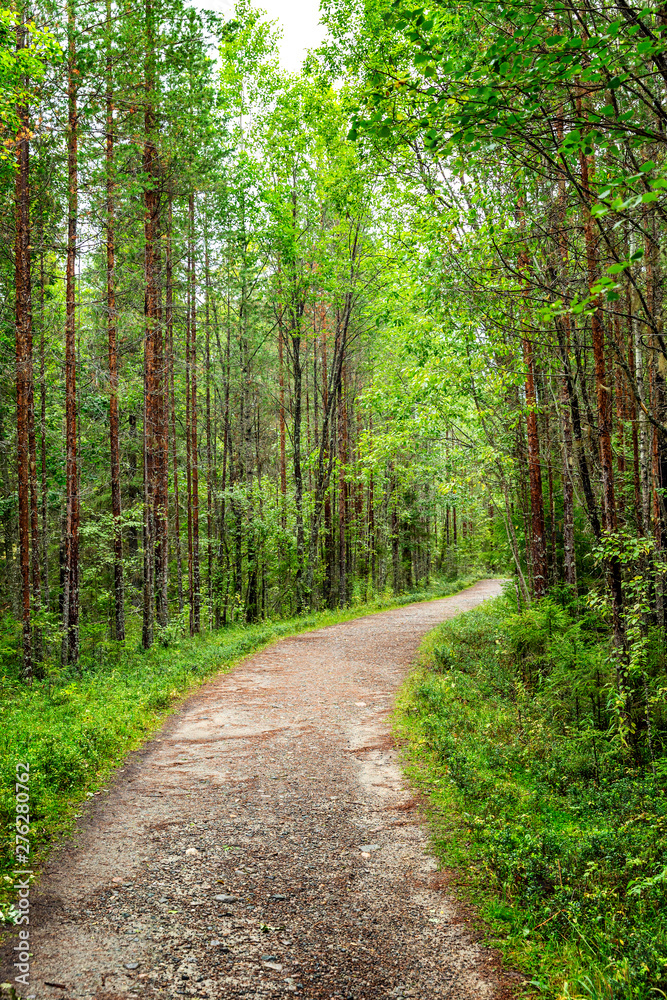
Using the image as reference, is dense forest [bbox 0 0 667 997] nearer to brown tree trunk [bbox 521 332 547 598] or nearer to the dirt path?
brown tree trunk [bbox 521 332 547 598]

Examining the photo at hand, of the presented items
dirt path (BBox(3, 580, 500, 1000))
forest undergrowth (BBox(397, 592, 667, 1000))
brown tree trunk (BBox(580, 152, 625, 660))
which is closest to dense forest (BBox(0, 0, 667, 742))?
brown tree trunk (BBox(580, 152, 625, 660))

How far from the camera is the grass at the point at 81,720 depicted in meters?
4.75

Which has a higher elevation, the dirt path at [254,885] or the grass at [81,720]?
the grass at [81,720]

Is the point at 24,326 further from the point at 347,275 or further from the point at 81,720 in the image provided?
the point at 347,275

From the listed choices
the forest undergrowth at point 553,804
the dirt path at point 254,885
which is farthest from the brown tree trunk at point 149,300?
the forest undergrowth at point 553,804

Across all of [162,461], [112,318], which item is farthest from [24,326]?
[162,461]

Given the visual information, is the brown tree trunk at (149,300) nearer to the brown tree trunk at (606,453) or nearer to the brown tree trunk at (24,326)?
the brown tree trunk at (24,326)

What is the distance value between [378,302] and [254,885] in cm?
1787

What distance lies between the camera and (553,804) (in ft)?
16.3

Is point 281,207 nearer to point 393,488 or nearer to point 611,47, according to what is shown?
point 393,488

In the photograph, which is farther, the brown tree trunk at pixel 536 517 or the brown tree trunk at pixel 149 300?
the brown tree trunk at pixel 149 300

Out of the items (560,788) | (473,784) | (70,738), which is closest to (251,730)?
(70,738)

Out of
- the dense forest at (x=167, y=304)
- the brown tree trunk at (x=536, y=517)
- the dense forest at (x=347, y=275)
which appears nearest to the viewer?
the dense forest at (x=347, y=275)

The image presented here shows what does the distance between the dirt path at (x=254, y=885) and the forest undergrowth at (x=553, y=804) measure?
328 millimetres
